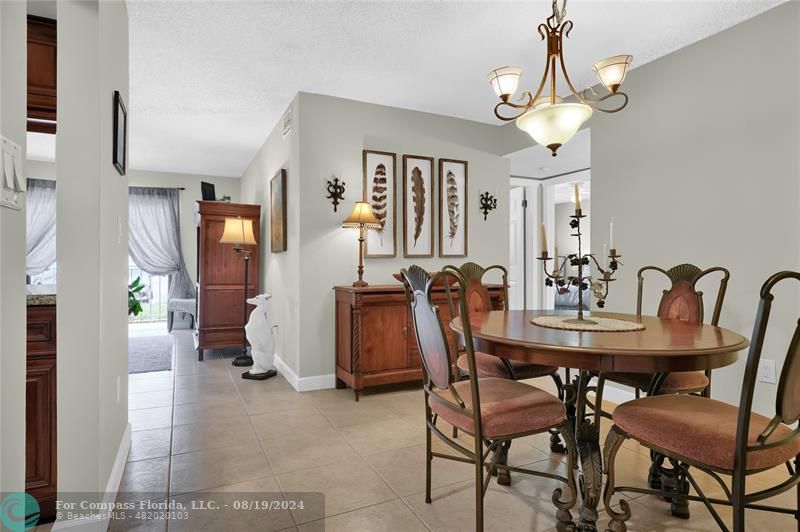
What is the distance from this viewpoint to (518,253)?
19.4 ft

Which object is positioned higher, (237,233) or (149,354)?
(237,233)

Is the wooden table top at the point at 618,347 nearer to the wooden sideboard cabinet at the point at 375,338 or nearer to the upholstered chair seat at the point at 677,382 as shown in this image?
the upholstered chair seat at the point at 677,382

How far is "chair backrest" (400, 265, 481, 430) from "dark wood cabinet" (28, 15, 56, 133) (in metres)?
1.80

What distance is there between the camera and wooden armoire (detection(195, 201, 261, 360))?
530cm

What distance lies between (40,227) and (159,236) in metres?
1.61

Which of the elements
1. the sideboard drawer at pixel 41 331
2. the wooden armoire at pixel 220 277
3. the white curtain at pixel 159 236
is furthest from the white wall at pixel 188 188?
the sideboard drawer at pixel 41 331

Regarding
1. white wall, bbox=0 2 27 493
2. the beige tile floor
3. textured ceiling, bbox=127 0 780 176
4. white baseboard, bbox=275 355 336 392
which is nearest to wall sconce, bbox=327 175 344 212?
textured ceiling, bbox=127 0 780 176

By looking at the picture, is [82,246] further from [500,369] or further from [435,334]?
[500,369]

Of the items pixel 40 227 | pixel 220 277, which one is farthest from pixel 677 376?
pixel 40 227

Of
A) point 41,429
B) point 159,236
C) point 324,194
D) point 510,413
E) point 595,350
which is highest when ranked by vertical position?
point 324,194

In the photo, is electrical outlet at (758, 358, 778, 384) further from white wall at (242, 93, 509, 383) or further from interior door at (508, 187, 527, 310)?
interior door at (508, 187, 527, 310)

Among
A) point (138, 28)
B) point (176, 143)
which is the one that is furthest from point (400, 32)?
point (176, 143)

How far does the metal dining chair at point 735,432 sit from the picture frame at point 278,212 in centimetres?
342

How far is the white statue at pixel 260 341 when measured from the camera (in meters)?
4.26
